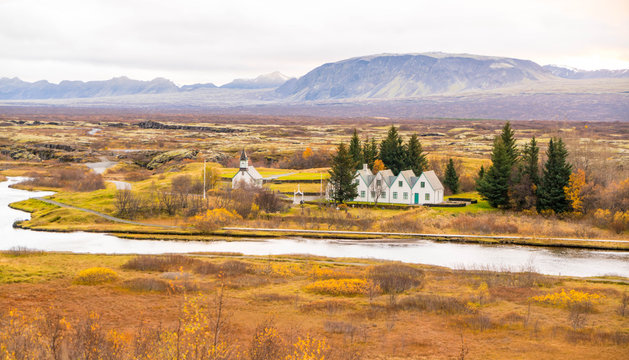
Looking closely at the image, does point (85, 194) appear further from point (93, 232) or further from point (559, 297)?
point (559, 297)

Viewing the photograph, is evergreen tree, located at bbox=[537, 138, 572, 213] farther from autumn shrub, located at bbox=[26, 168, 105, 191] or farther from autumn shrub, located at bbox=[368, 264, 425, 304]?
autumn shrub, located at bbox=[26, 168, 105, 191]

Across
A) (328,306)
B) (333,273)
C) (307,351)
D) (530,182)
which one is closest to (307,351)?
(307,351)

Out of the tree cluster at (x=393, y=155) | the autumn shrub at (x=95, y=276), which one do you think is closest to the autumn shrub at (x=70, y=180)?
the tree cluster at (x=393, y=155)

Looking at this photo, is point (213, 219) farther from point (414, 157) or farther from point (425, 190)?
point (414, 157)

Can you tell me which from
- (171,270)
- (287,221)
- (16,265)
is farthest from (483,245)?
(16,265)

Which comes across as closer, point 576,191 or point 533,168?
point 576,191

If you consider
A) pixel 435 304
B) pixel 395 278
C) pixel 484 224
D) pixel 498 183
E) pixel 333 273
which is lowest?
pixel 484 224

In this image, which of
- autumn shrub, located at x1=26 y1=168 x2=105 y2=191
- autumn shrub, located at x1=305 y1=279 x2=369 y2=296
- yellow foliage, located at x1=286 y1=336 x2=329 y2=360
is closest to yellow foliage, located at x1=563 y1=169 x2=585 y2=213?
autumn shrub, located at x1=305 y1=279 x2=369 y2=296
